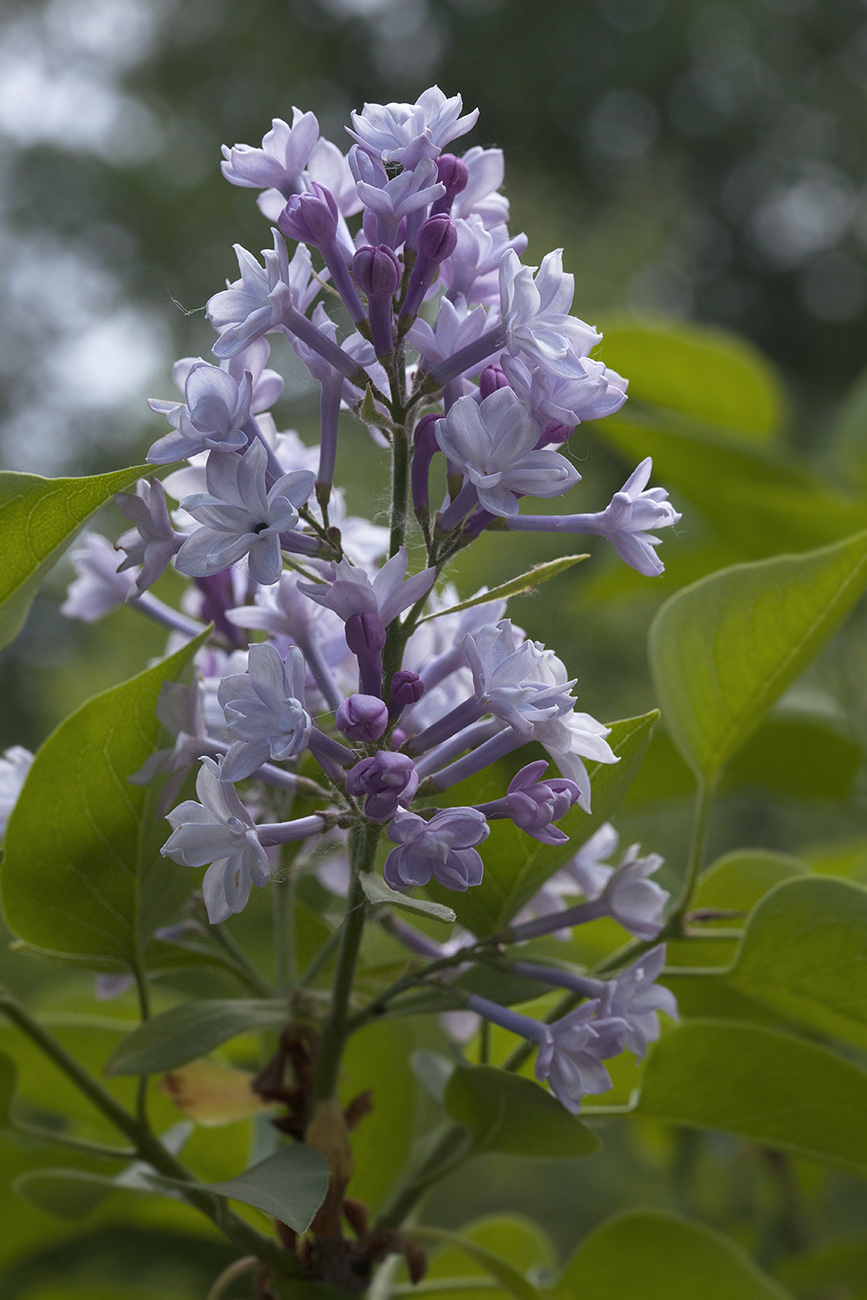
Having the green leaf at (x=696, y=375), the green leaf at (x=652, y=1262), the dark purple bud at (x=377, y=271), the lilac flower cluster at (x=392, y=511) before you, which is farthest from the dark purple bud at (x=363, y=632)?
the green leaf at (x=696, y=375)

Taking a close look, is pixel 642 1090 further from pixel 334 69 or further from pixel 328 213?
pixel 334 69

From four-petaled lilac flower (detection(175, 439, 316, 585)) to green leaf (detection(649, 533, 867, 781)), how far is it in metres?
0.21

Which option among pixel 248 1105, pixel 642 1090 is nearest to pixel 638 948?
pixel 642 1090

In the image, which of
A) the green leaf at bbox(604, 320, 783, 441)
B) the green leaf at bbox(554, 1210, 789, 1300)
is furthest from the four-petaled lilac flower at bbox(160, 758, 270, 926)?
the green leaf at bbox(604, 320, 783, 441)

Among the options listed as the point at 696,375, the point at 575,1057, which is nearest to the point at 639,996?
the point at 575,1057

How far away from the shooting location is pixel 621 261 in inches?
110

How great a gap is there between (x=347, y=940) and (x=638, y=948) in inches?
5.0

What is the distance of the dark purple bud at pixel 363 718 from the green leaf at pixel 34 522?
0.12m

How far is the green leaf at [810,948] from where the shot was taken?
1.48ft

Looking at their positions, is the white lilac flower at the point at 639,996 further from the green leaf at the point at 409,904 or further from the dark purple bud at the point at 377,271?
the dark purple bud at the point at 377,271

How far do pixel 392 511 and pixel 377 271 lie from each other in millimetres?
74

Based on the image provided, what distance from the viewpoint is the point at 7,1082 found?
0.50 metres

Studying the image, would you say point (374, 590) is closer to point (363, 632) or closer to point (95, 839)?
point (363, 632)

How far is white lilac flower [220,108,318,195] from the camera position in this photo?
1.22ft
